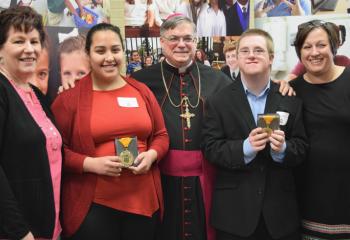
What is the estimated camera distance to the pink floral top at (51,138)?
2.14m

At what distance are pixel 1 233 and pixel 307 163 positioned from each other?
5.76 ft

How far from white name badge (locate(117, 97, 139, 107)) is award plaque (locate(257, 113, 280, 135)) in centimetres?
75

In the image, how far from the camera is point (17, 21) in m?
2.05

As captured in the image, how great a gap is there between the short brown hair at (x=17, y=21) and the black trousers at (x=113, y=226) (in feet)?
3.37

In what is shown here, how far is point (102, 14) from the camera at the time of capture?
11.7 ft

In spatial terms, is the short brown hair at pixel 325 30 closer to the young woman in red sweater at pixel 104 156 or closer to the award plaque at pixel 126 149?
the young woman in red sweater at pixel 104 156

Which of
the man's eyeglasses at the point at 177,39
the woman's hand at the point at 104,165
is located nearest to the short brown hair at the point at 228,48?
the man's eyeglasses at the point at 177,39

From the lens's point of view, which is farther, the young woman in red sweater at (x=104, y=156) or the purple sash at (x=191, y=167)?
the purple sash at (x=191, y=167)

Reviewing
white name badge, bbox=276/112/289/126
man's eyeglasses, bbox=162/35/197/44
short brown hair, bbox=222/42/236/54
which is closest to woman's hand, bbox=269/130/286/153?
white name badge, bbox=276/112/289/126

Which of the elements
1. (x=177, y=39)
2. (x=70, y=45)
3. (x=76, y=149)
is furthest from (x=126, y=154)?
(x=70, y=45)

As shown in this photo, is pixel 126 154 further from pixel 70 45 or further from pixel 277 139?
pixel 70 45

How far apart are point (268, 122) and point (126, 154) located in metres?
0.81

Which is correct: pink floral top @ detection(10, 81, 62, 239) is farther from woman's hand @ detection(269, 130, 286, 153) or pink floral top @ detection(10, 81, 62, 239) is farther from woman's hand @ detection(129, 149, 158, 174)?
woman's hand @ detection(269, 130, 286, 153)

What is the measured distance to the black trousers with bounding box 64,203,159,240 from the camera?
7.84 feet
